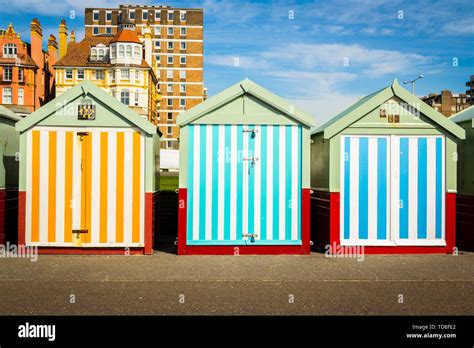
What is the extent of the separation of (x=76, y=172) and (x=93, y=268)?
2.28 metres

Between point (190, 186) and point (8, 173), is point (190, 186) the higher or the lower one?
the lower one

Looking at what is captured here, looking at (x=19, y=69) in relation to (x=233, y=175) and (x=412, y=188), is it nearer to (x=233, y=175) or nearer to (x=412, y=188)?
(x=233, y=175)

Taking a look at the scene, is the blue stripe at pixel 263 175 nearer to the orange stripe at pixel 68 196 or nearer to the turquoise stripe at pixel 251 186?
the turquoise stripe at pixel 251 186

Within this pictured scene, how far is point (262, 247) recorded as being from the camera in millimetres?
9805

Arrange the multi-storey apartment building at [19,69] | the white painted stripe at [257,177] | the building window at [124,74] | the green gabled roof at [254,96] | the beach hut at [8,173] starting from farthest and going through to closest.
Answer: the building window at [124,74] < the multi-storey apartment building at [19,69] < the beach hut at [8,173] < the white painted stripe at [257,177] < the green gabled roof at [254,96]

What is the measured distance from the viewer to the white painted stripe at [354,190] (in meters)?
9.93

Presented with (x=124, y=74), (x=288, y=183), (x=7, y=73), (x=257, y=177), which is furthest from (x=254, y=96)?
(x=7, y=73)

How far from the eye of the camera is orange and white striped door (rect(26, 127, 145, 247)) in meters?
9.63

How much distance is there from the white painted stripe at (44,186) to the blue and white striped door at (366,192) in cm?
616

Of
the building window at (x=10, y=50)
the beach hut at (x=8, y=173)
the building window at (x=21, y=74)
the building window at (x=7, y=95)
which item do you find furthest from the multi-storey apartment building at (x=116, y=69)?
the beach hut at (x=8, y=173)

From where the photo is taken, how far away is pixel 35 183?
9.65m

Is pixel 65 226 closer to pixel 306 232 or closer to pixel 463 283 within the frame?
pixel 306 232

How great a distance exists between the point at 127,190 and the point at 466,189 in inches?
296

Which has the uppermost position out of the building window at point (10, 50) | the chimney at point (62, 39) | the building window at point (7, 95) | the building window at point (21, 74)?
Result: the chimney at point (62, 39)
